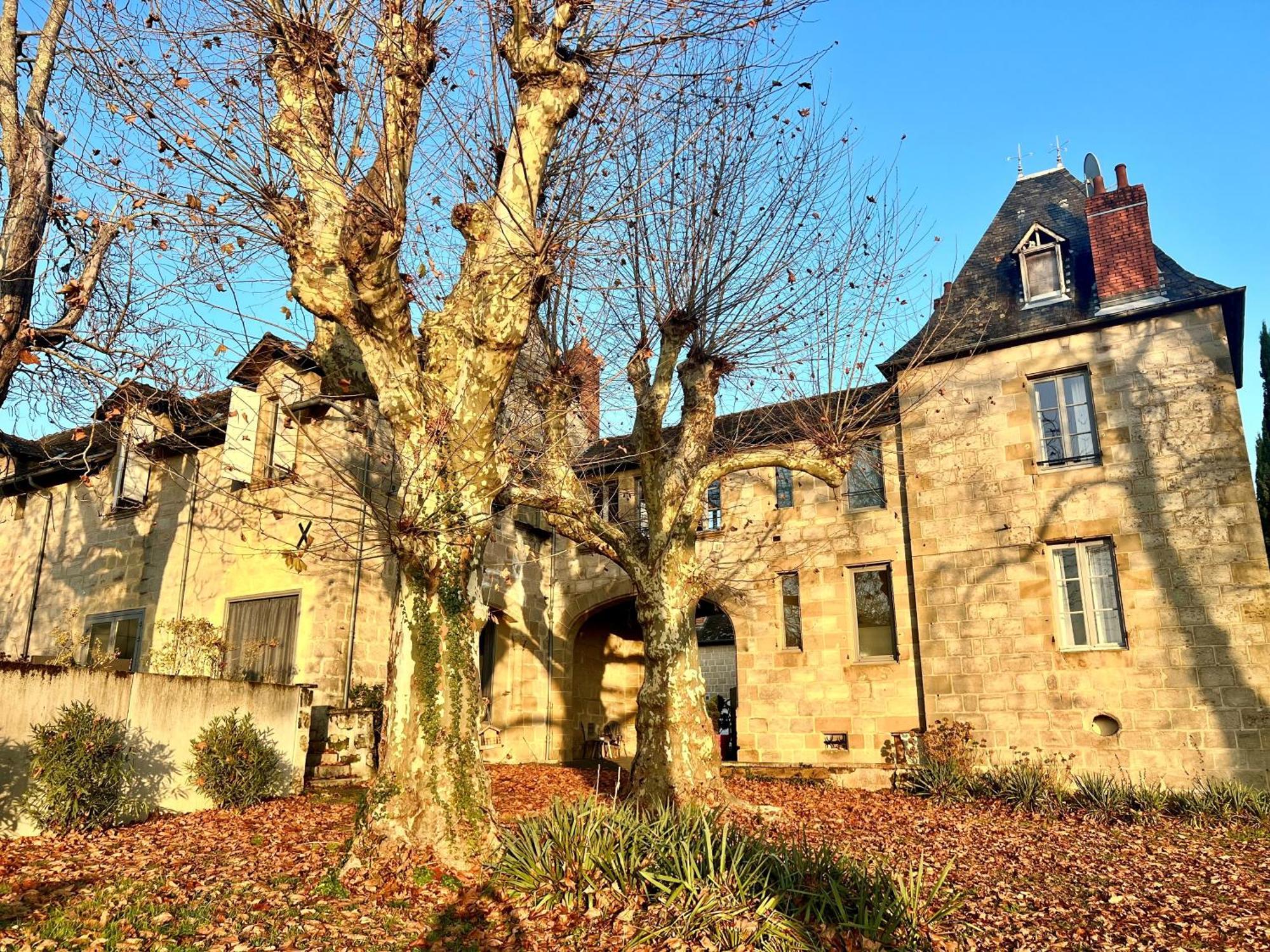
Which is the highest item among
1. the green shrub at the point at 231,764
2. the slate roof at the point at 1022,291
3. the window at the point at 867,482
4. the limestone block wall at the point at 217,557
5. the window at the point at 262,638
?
the slate roof at the point at 1022,291

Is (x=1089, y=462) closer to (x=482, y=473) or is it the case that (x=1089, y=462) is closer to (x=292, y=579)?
(x=482, y=473)

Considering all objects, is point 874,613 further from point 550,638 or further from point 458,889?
point 458,889

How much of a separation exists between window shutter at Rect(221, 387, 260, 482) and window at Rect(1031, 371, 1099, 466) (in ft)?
40.6

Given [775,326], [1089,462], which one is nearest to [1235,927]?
[775,326]

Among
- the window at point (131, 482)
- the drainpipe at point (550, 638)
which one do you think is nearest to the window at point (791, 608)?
the drainpipe at point (550, 638)

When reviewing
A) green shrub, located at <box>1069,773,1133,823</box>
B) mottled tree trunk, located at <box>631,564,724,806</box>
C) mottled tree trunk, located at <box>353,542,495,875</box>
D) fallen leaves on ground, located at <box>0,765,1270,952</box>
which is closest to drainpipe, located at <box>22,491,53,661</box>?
fallen leaves on ground, located at <box>0,765,1270,952</box>

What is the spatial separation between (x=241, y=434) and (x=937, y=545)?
1115cm

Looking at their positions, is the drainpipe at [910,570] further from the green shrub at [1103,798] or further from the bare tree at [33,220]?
the bare tree at [33,220]

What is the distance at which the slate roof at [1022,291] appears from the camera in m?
13.8

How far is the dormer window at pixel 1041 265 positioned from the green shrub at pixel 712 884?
11.1 meters

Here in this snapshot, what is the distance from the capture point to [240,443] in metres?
13.7

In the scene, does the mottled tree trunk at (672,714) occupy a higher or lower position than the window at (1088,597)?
lower

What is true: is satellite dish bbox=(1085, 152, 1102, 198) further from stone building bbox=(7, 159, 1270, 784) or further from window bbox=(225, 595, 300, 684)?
window bbox=(225, 595, 300, 684)

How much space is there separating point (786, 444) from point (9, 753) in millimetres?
8332
